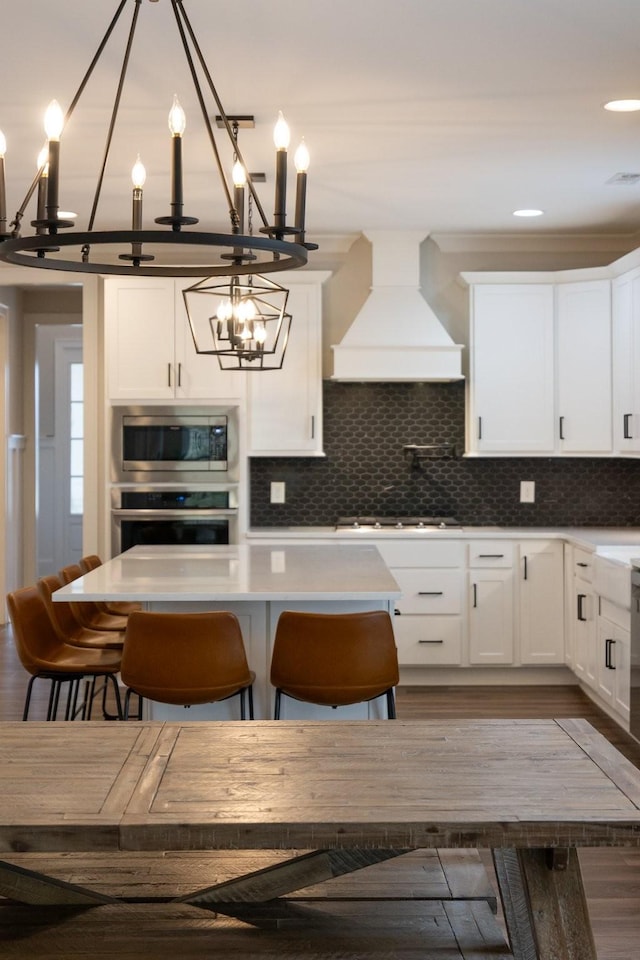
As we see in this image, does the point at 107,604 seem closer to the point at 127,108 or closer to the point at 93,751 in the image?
the point at 127,108

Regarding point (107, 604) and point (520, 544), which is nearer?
point (107, 604)

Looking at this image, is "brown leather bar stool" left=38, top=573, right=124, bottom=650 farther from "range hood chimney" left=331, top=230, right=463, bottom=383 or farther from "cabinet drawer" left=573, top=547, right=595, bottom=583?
"cabinet drawer" left=573, top=547, right=595, bottom=583

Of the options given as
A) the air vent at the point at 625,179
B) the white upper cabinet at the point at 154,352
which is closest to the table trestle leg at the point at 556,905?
the air vent at the point at 625,179

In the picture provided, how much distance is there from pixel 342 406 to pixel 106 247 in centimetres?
188

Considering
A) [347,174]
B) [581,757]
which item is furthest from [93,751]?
[347,174]

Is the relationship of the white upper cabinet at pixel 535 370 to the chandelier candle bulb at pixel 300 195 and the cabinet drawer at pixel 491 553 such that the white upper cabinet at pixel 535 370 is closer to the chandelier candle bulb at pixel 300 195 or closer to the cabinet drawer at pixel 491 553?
the cabinet drawer at pixel 491 553

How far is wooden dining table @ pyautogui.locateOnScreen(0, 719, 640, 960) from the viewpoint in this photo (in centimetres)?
178

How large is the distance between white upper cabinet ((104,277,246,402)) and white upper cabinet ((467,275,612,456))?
1.50m

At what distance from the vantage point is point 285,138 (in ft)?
6.57

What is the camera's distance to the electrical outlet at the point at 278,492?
6812mm

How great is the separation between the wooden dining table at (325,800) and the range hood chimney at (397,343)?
4.03 meters

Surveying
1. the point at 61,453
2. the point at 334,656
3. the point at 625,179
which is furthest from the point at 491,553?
the point at 61,453

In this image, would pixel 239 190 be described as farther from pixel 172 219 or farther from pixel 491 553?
pixel 491 553

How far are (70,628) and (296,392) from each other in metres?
2.38
